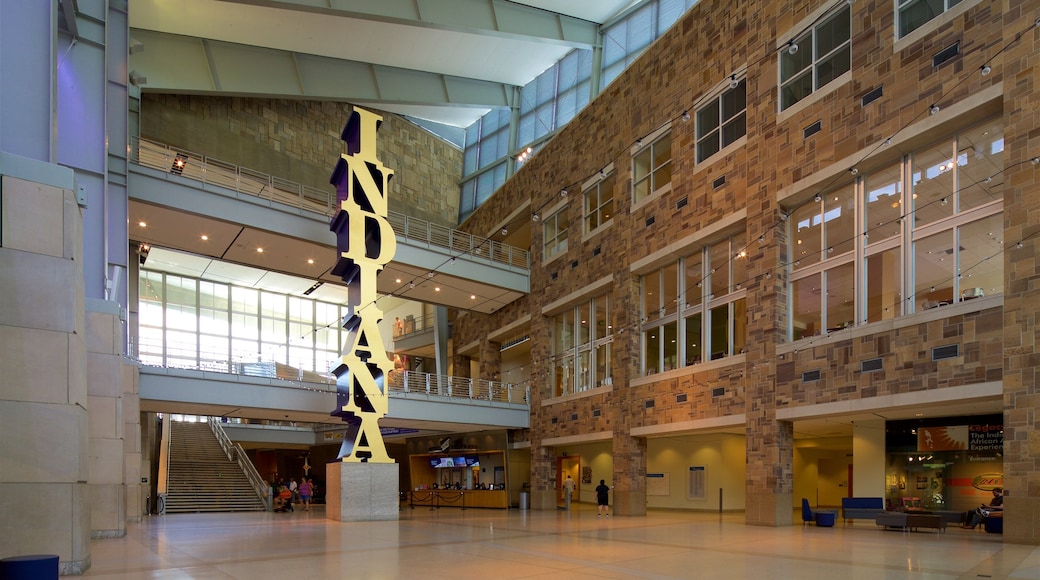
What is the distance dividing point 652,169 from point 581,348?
7645 mm

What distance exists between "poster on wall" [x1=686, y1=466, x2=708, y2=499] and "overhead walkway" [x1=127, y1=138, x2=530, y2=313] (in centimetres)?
1008

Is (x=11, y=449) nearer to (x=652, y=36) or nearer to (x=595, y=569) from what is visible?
(x=595, y=569)

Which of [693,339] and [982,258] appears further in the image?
[693,339]

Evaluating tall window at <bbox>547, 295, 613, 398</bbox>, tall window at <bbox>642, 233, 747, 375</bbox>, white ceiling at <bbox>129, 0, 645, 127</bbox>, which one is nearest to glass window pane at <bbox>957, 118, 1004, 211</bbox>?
tall window at <bbox>642, 233, 747, 375</bbox>

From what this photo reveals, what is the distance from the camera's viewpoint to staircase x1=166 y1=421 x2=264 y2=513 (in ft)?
93.0

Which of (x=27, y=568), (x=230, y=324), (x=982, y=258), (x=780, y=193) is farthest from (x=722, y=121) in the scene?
(x=230, y=324)

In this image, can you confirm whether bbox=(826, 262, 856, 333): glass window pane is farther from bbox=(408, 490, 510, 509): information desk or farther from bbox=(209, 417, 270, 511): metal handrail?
bbox=(209, 417, 270, 511): metal handrail

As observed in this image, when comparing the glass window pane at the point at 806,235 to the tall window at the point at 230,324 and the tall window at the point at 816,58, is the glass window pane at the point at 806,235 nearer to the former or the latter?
the tall window at the point at 816,58

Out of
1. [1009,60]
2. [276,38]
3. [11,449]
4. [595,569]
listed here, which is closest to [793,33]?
[1009,60]

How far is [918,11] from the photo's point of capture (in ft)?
49.0

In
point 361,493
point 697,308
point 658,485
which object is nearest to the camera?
point 361,493

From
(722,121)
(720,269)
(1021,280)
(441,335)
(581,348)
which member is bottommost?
(581,348)

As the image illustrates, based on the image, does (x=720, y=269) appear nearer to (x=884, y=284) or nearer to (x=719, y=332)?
(x=719, y=332)

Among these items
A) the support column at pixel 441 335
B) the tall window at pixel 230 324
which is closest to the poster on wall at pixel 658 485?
the support column at pixel 441 335
